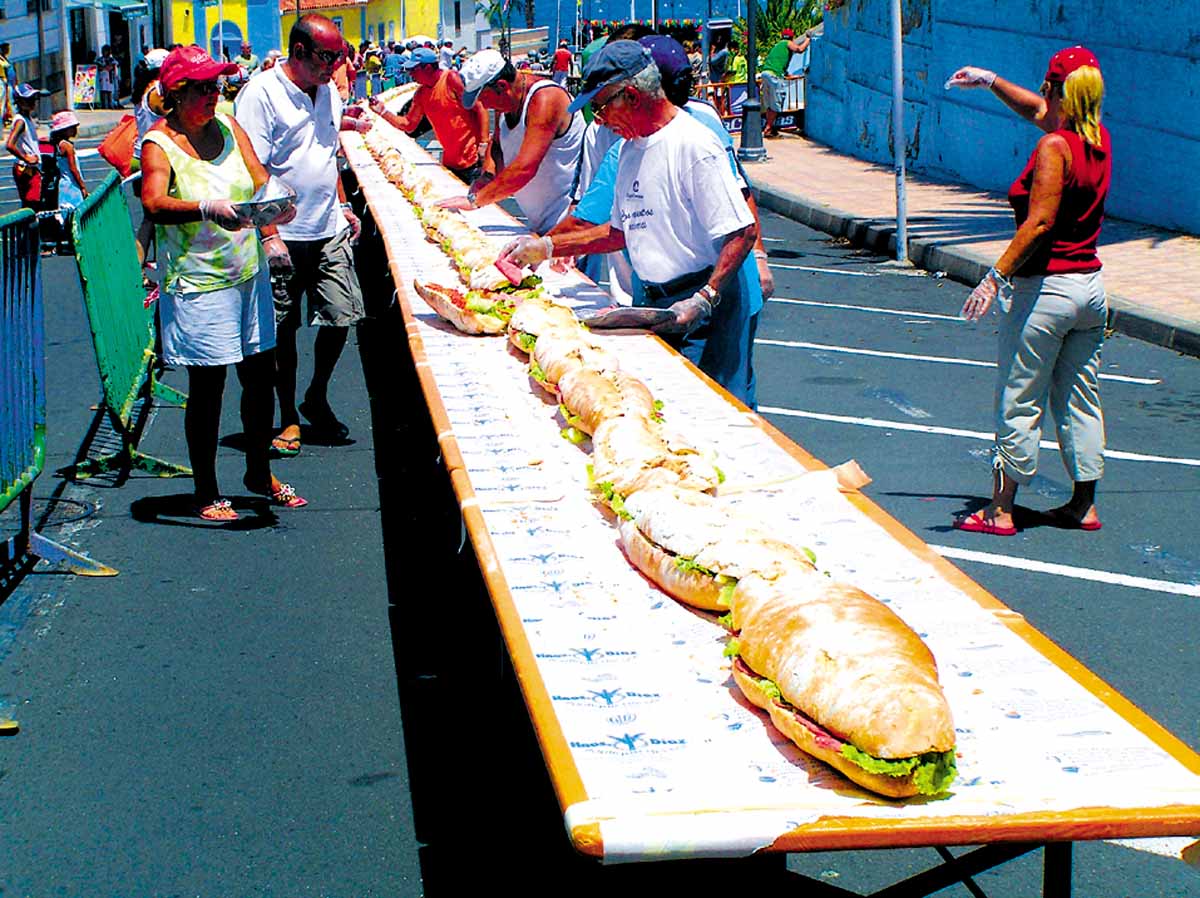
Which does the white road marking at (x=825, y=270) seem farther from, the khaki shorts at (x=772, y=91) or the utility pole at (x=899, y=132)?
the khaki shorts at (x=772, y=91)

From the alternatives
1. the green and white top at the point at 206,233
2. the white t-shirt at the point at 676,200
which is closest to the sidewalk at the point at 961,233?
the white t-shirt at the point at 676,200

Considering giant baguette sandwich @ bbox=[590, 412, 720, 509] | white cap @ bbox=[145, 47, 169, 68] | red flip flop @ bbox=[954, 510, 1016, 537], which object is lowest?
red flip flop @ bbox=[954, 510, 1016, 537]

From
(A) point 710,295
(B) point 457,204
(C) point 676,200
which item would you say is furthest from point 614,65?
(B) point 457,204

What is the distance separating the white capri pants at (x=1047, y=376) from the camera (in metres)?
6.28

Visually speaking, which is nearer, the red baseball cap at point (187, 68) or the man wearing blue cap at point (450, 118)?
the red baseball cap at point (187, 68)

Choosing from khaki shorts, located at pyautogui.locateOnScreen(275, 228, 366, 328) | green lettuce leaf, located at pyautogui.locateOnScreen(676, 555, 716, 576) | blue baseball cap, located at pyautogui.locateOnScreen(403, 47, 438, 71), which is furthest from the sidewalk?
green lettuce leaf, located at pyautogui.locateOnScreen(676, 555, 716, 576)

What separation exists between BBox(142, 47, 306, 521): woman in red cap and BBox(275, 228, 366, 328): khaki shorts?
110cm

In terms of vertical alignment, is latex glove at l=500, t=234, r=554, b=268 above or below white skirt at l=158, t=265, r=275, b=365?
above

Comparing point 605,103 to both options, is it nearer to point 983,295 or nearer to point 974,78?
point 983,295

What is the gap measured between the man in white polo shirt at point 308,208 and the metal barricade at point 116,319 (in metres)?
0.83

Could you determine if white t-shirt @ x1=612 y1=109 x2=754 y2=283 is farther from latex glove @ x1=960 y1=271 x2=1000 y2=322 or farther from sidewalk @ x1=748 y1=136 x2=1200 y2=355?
sidewalk @ x1=748 y1=136 x2=1200 y2=355

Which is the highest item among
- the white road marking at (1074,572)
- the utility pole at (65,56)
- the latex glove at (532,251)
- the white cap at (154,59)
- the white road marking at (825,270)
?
the utility pole at (65,56)

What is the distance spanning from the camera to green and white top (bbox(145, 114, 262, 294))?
6.22 m

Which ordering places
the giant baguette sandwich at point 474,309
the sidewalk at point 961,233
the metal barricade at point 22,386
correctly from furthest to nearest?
the sidewalk at point 961,233 → the giant baguette sandwich at point 474,309 → the metal barricade at point 22,386
